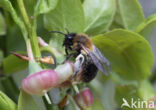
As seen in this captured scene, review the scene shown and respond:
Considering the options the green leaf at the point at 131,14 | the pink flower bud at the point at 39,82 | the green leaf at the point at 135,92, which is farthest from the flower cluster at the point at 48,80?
the green leaf at the point at 131,14

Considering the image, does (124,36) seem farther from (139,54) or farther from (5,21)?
(5,21)

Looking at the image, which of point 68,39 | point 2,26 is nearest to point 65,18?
point 68,39

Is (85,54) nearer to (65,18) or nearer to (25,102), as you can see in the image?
(65,18)

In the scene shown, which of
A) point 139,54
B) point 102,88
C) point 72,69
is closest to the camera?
point 72,69

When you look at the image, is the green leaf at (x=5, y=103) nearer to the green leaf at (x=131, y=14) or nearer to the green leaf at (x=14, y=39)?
the green leaf at (x=14, y=39)

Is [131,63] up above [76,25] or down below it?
below

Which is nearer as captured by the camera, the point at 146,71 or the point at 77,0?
the point at 77,0

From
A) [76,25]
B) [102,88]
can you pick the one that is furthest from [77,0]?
[102,88]
